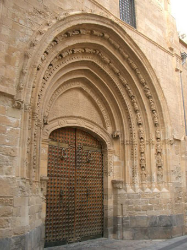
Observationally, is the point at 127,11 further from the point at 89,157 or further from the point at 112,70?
the point at 89,157

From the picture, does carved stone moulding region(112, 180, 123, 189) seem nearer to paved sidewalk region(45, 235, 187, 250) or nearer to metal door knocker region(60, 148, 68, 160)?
paved sidewalk region(45, 235, 187, 250)

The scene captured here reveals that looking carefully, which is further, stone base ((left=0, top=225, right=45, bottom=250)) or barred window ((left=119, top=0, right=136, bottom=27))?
barred window ((left=119, top=0, right=136, bottom=27))

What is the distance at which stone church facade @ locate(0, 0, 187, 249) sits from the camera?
492 centimetres

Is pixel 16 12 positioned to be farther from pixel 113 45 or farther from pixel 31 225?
pixel 31 225

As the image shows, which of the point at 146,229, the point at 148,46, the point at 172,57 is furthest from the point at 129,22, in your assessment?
the point at 146,229

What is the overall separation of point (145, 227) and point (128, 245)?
3.00 ft

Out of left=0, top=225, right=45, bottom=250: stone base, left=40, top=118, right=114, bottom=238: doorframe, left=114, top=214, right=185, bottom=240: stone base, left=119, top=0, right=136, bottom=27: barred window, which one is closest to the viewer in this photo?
left=0, top=225, right=45, bottom=250: stone base

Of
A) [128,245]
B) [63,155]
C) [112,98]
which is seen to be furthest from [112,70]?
[128,245]

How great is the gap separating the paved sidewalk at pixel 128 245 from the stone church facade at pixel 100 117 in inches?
8.6

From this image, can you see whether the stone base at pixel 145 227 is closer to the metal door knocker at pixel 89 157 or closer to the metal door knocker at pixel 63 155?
the metal door knocker at pixel 89 157

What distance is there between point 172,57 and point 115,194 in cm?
468

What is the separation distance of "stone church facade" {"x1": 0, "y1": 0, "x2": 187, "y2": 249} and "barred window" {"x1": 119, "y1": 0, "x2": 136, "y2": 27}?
0.11 ft

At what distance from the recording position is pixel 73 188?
6.63 meters

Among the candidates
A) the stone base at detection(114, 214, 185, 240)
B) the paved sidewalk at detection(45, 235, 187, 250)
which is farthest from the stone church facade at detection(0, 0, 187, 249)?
the paved sidewalk at detection(45, 235, 187, 250)
